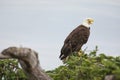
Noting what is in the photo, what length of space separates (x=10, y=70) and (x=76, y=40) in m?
4.65

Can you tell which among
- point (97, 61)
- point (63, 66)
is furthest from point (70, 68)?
point (97, 61)

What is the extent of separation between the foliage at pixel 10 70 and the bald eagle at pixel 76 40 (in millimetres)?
3309

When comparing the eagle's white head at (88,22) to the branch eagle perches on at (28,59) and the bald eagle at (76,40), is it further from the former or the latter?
the branch eagle perches on at (28,59)

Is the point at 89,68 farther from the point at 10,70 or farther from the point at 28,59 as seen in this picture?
the point at 10,70

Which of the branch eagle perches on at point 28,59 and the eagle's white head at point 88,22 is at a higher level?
the eagle's white head at point 88,22

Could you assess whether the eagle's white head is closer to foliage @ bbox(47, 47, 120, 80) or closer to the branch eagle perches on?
foliage @ bbox(47, 47, 120, 80)

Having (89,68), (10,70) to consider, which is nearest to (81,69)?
(89,68)

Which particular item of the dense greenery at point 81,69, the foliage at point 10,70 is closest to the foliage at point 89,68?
the dense greenery at point 81,69

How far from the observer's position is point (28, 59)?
9.97 m

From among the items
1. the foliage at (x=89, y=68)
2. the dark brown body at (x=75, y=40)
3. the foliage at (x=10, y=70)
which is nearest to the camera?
the foliage at (x=89, y=68)

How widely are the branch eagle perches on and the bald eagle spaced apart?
606 centimetres

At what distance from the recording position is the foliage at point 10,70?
43.3 feet

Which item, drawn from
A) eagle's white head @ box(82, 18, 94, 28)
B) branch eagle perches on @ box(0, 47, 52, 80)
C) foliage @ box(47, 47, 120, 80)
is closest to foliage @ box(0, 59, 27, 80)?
foliage @ box(47, 47, 120, 80)

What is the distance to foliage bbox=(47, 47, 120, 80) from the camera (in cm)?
960
